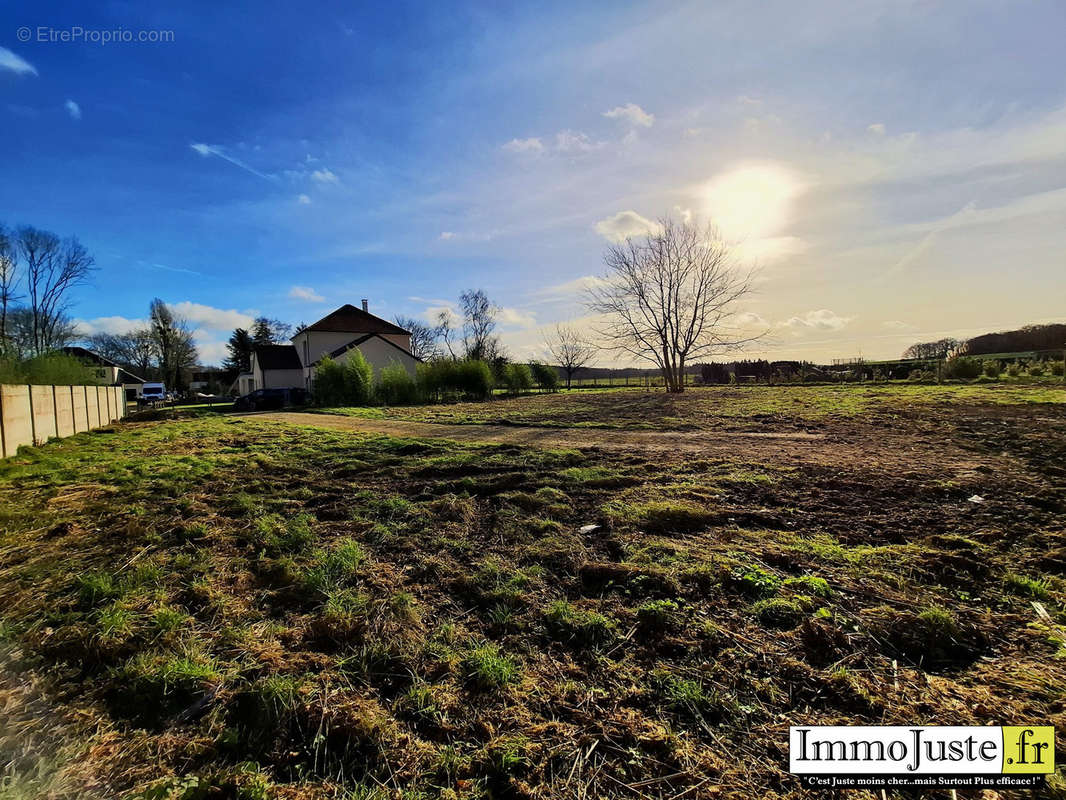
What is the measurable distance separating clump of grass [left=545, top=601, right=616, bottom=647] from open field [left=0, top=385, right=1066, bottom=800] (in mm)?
20

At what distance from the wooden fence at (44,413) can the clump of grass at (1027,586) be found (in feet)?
41.0

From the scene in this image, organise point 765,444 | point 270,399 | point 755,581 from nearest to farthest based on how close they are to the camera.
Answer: point 755,581, point 765,444, point 270,399

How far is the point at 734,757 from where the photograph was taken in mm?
1508

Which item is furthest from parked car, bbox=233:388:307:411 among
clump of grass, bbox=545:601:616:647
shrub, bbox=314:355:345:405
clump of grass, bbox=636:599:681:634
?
clump of grass, bbox=636:599:681:634

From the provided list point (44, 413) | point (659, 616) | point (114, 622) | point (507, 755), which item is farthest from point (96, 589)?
point (44, 413)

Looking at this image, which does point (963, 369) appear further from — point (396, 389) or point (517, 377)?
point (396, 389)

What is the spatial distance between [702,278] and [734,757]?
2838 centimetres

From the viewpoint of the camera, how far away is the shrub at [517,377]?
120ft

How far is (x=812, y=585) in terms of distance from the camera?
8.38 feet

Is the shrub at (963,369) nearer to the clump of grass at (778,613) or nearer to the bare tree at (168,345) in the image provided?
the clump of grass at (778,613)

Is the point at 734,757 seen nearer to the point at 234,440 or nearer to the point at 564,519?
the point at 564,519

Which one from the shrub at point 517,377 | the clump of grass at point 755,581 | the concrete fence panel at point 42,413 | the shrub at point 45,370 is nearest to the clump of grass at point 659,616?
the clump of grass at point 755,581

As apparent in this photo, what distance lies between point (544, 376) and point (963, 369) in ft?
98.8

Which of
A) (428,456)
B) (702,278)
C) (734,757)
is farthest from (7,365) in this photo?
(702,278)
